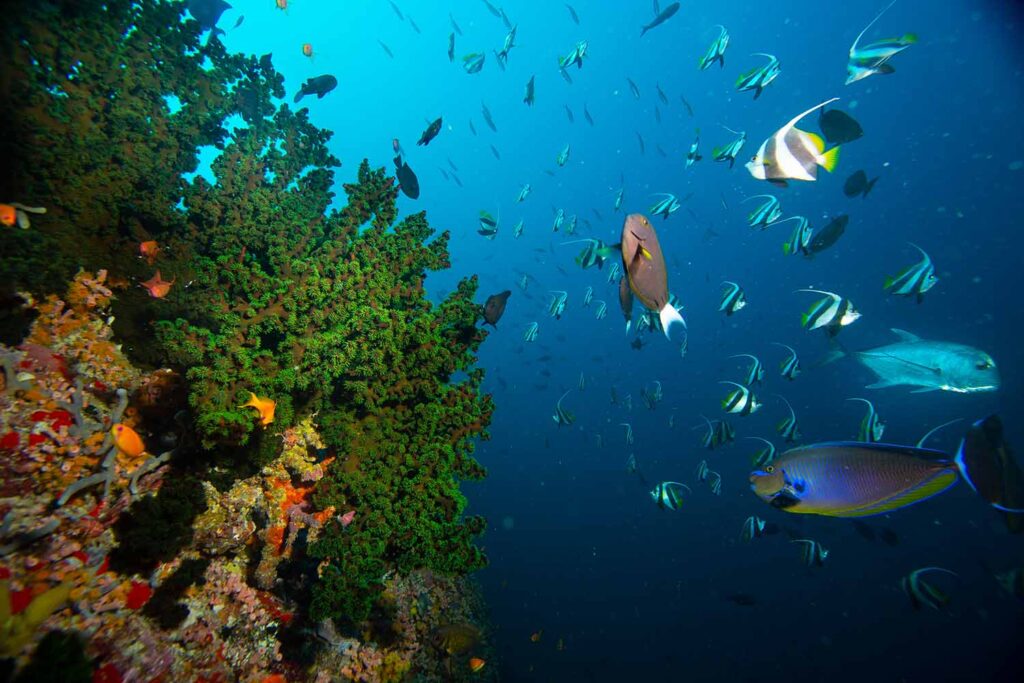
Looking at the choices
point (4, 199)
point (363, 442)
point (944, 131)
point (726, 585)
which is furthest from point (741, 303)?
point (944, 131)

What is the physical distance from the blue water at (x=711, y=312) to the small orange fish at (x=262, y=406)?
28.5 ft

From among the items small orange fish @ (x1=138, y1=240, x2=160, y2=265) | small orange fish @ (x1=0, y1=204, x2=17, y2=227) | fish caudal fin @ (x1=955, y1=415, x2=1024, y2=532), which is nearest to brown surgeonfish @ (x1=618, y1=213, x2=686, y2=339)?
fish caudal fin @ (x1=955, y1=415, x2=1024, y2=532)

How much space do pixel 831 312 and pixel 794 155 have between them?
10.7ft

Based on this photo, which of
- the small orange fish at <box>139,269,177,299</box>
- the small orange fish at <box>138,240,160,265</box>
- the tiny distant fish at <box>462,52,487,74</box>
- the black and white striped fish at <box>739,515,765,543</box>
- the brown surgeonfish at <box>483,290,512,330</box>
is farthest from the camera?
the tiny distant fish at <box>462,52,487,74</box>

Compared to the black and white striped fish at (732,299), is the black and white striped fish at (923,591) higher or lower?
lower

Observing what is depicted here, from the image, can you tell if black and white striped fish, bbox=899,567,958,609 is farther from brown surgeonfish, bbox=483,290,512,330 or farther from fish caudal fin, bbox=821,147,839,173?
brown surgeonfish, bbox=483,290,512,330

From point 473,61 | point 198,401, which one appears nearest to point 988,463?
point 198,401

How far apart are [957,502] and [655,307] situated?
39.4m

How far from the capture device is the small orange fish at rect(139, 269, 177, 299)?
145 inches

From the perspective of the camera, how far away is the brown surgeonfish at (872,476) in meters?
1.99

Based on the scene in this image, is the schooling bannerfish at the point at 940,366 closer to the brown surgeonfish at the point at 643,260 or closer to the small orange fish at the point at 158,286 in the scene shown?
the brown surgeonfish at the point at 643,260

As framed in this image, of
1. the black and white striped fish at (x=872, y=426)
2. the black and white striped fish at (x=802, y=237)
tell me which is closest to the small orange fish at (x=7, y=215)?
the black and white striped fish at (x=802, y=237)

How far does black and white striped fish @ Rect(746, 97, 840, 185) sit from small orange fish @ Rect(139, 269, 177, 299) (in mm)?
5397

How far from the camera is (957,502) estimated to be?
26953mm
